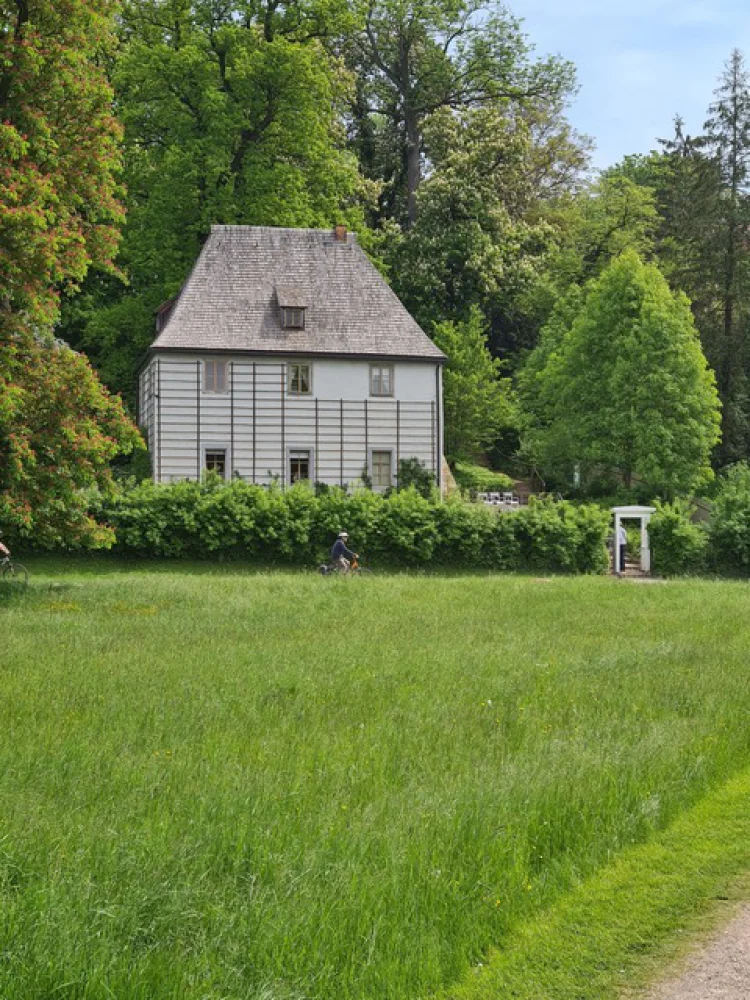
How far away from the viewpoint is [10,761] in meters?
8.71

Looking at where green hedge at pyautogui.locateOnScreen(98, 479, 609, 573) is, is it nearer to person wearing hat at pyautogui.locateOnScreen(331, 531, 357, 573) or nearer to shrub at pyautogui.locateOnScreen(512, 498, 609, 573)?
shrub at pyautogui.locateOnScreen(512, 498, 609, 573)

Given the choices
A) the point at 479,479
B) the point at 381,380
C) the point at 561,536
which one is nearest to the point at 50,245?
the point at 561,536

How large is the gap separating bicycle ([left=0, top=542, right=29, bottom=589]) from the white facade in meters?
16.8

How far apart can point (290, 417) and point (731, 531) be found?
693 inches

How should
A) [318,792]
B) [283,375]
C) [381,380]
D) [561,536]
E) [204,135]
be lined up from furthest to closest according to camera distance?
[204,135] < [381,380] < [283,375] < [561,536] < [318,792]

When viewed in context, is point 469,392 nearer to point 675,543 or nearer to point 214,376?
point 214,376

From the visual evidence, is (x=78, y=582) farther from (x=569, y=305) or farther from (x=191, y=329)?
(x=569, y=305)

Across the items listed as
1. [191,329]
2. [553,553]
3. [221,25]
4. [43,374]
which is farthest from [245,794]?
[221,25]

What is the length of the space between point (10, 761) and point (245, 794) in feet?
6.87

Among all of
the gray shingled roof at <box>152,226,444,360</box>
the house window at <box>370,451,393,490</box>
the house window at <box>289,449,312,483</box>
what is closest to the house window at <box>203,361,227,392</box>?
the gray shingled roof at <box>152,226,444,360</box>

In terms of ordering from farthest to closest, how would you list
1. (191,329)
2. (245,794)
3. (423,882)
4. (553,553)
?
(191,329), (553,553), (245,794), (423,882)

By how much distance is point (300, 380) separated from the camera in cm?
4634

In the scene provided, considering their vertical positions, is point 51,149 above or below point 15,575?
above

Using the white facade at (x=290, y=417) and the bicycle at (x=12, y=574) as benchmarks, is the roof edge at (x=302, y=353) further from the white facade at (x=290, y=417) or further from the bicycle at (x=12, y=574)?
the bicycle at (x=12, y=574)
